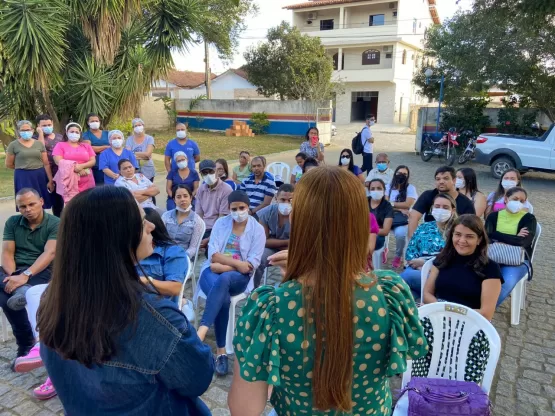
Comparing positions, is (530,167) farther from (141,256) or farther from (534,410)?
(141,256)

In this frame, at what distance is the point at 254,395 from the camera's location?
1328 millimetres

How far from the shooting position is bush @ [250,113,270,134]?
70.7ft

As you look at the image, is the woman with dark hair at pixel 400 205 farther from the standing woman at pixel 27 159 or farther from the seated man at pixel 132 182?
the standing woman at pixel 27 159

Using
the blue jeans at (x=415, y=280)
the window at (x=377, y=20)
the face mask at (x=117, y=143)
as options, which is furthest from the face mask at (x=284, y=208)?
the window at (x=377, y=20)

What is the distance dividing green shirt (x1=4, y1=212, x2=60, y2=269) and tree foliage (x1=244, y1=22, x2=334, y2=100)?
1879 centimetres

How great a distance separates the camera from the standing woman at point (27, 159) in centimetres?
564

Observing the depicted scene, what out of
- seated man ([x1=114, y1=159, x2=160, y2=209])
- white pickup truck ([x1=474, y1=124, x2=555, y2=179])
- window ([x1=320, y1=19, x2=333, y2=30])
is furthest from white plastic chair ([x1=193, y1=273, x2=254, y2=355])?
window ([x1=320, y1=19, x2=333, y2=30])

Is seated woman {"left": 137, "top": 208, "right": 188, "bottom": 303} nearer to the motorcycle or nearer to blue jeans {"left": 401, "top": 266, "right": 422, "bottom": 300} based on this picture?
blue jeans {"left": 401, "top": 266, "right": 422, "bottom": 300}

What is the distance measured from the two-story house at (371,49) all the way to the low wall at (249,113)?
38.6 ft

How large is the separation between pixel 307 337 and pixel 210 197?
13.6 feet

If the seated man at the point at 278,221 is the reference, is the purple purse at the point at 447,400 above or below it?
below

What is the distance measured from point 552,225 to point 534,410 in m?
5.54

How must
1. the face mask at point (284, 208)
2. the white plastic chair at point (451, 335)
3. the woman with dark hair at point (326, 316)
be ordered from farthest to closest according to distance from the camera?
the face mask at point (284, 208) < the white plastic chair at point (451, 335) < the woman with dark hair at point (326, 316)

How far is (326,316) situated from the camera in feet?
4.00
